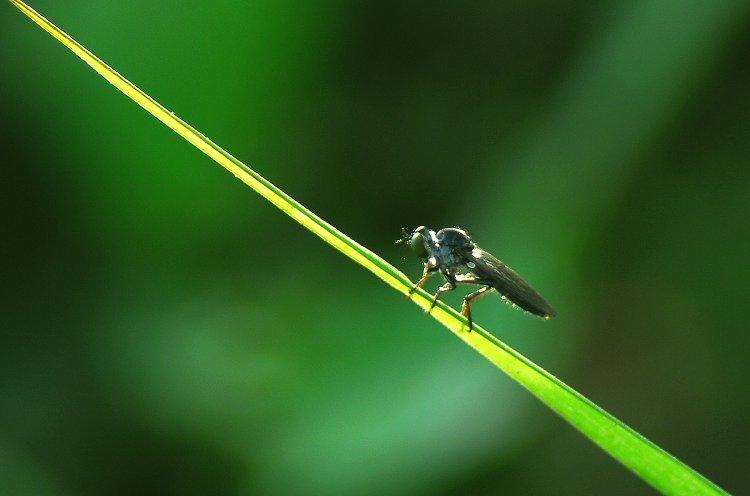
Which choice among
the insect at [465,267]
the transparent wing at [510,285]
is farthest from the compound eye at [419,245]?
the transparent wing at [510,285]

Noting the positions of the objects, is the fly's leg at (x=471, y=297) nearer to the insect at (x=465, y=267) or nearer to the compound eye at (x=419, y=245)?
the insect at (x=465, y=267)

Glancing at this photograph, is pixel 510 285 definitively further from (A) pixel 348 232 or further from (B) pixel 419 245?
(A) pixel 348 232

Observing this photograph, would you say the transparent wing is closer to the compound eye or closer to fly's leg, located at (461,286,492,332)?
fly's leg, located at (461,286,492,332)

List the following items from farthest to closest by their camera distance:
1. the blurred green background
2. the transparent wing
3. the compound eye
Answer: the blurred green background, the compound eye, the transparent wing

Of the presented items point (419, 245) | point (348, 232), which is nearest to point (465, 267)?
point (419, 245)

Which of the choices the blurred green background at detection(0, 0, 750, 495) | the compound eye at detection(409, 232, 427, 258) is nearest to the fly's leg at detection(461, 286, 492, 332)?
the compound eye at detection(409, 232, 427, 258)

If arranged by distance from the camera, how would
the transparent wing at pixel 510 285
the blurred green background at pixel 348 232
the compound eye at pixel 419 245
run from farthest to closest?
the blurred green background at pixel 348 232
the compound eye at pixel 419 245
the transparent wing at pixel 510 285

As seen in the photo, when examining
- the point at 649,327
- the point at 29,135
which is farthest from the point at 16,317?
the point at 649,327

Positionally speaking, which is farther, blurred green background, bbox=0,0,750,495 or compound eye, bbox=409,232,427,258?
blurred green background, bbox=0,0,750,495

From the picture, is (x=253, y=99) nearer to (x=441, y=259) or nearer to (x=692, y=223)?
(x=441, y=259)
